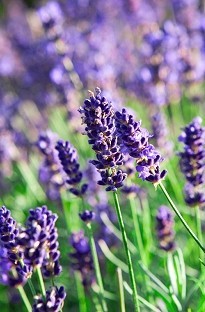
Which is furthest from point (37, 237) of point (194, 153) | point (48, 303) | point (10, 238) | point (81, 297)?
point (81, 297)

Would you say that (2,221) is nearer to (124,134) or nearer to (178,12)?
(124,134)

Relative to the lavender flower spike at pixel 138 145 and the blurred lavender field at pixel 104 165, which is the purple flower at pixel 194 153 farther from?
the lavender flower spike at pixel 138 145

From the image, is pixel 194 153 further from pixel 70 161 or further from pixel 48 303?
pixel 48 303

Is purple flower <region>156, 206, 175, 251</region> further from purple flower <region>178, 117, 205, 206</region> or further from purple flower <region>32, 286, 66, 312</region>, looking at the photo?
purple flower <region>32, 286, 66, 312</region>

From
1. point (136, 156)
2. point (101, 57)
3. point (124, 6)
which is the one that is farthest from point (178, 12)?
point (136, 156)

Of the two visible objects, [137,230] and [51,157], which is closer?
[137,230]

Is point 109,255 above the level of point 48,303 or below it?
above

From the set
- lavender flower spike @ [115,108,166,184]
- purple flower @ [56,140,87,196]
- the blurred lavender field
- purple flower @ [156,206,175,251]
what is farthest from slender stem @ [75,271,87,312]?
lavender flower spike @ [115,108,166,184]
